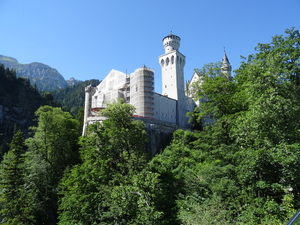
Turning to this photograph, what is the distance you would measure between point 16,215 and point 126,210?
11530 mm

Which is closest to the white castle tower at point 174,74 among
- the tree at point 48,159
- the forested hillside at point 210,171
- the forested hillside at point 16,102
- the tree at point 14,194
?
the tree at point 48,159

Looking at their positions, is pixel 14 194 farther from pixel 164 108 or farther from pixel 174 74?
pixel 174 74

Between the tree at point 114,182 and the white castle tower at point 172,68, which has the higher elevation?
the white castle tower at point 172,68

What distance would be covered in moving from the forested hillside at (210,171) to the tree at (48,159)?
0.47 ft

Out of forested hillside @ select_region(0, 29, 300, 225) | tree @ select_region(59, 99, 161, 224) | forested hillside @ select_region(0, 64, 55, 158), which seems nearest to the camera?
forested hillside @ select_region(0, 29, 300, 225)

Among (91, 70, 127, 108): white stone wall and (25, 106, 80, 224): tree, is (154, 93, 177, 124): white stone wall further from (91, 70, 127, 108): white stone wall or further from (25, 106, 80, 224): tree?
(25, 106, 80, 224): tree

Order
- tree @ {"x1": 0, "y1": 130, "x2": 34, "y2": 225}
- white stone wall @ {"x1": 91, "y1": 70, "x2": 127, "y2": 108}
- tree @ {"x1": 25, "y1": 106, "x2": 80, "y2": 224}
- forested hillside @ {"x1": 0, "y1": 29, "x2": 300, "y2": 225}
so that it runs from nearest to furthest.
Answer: forested hillside @ {"x1": 0, "y1": 29, "x2": 300, "y2": 225} → tree @ {"x1": 0, "y1": 130, "x2": 34, "y2": 225} → tree @ {"x1": 25, "y1": 106, "x2": 80, "y2": 224} → white stone wall @ {"x1": 91, "y1": 70, "x2": 127, "y2": 108}

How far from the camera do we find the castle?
46469 mm

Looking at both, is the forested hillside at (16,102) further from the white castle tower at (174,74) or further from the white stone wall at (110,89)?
the white castle tower at (174,74)

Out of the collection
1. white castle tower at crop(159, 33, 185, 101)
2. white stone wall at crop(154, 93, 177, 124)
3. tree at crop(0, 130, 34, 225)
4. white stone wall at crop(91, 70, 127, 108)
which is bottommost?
tree at crop(0, 130, 34, 225)

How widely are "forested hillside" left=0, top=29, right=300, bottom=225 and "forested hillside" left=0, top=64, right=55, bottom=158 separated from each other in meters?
55.0

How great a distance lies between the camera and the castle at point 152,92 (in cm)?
4647

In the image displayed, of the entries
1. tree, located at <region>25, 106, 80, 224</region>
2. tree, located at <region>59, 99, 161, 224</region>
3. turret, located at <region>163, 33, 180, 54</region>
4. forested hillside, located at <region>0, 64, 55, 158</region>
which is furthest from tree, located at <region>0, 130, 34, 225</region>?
forested hillside, located at <region>0, 64, 55, 158</region>

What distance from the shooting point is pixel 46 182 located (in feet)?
83.8
